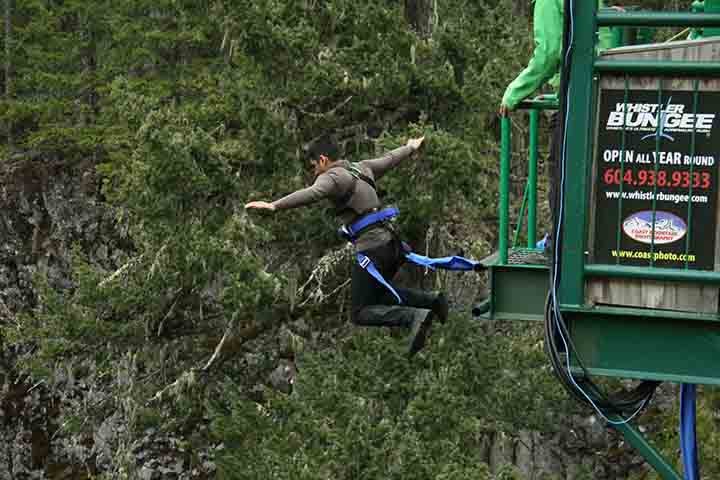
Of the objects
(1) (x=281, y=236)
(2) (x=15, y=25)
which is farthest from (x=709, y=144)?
(2) (x=15, y=25)

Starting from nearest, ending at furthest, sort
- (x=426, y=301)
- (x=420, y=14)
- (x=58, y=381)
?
(x=426, y=301), (x=420, y=14), (x=58, y=381)

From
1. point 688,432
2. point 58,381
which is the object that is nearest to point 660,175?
point 688,432

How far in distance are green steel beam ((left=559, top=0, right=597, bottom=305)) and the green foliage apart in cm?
655

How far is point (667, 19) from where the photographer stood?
5648mm

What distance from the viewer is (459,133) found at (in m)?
14.4

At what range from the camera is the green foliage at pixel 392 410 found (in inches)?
502

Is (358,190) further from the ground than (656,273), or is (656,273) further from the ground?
(656,273)

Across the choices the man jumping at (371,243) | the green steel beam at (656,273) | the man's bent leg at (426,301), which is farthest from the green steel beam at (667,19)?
the man's bent leg at (426,301)

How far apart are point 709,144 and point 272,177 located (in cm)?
916

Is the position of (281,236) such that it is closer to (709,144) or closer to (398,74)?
(398,74)

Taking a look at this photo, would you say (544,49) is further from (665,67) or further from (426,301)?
(426,301)

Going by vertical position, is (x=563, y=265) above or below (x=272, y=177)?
above

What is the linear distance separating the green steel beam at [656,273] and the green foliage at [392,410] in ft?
21.1

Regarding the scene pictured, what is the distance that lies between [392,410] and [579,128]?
840 centimetres
